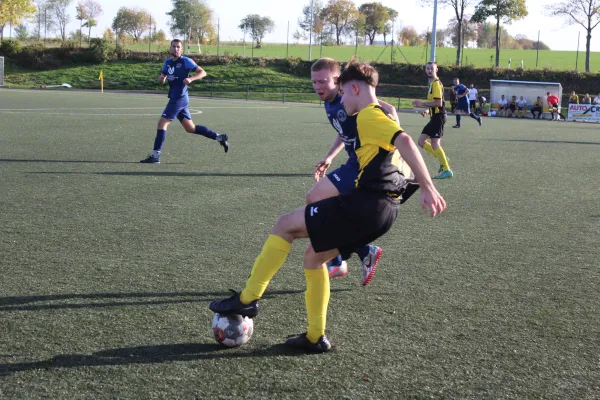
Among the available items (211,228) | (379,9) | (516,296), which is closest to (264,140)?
(211,228)

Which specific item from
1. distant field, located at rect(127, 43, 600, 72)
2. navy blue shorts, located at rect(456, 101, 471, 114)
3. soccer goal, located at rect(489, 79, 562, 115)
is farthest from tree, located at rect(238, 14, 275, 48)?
navy blue shorts, located at rect(456, 101, 471, 114)

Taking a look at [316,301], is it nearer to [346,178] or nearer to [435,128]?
[346,178]

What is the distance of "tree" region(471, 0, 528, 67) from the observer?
6288 centimetres

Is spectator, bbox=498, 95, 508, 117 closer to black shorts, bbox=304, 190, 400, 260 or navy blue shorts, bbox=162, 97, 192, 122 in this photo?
navy blue shorts, bbox=162, 97, 192, 122

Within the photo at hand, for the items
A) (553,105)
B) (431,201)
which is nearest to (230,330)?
(431,201)

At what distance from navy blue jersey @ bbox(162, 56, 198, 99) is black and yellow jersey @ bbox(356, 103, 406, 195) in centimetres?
865

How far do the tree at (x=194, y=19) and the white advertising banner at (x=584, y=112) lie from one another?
44.9 metres

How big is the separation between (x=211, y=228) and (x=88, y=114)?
17.1 meters

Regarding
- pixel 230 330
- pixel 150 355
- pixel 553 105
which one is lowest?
pixel 150 355

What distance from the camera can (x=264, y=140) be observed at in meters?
16.6

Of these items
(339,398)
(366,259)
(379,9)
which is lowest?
(339,398)

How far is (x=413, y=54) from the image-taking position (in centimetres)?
7025

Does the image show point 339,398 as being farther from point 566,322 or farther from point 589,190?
point 589,190

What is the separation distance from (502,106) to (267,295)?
122ft
